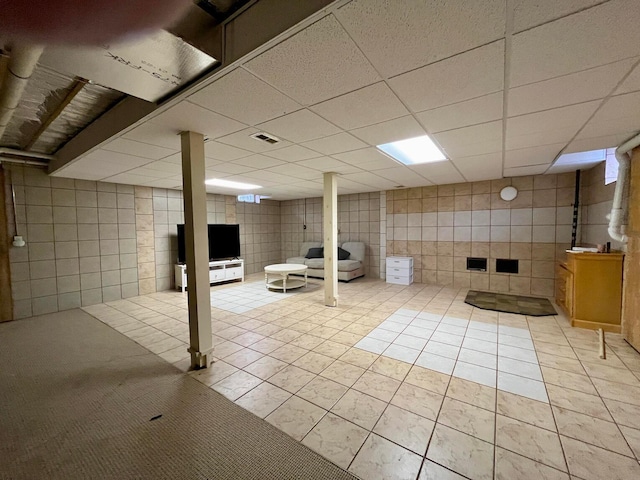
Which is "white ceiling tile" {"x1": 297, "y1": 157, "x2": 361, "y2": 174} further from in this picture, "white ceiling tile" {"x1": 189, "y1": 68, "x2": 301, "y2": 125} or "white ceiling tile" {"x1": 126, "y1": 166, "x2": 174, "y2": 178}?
"white ceiling tile" {"x1": 126, "y1": 166, "x2": 174, "y2": 178}

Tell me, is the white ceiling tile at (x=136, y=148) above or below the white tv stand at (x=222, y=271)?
above

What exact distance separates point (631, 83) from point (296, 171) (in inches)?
141

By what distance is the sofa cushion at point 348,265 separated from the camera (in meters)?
6.51

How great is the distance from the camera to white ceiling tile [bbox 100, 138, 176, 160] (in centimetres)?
273

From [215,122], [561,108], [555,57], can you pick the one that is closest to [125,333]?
[215,122]

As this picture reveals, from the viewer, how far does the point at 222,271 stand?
258 inches

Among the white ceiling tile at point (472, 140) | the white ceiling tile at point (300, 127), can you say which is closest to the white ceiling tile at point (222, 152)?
the white ceiling tile at point (300, 127)

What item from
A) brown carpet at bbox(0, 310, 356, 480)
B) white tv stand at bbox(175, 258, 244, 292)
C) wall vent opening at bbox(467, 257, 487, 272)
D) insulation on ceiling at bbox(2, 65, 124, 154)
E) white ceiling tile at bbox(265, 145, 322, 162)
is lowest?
brown carpet at bbox(0, 310, 356, 480)

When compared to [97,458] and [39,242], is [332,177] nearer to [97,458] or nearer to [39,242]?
[97,458]

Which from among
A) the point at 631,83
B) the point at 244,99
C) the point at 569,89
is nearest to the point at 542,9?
the point at 569,89

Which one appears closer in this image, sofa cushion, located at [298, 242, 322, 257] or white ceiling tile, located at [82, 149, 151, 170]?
white ceiling tile, located at [82, 149, 151, 170]

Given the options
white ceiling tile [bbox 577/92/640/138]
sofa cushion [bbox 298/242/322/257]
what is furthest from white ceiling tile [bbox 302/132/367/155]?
sofa cushion [bbox 298/242/322/257]

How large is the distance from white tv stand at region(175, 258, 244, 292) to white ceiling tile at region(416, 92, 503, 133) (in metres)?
5.49

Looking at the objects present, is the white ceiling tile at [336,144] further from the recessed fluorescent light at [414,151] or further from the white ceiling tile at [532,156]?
the white ceiling tile at [532,156]
